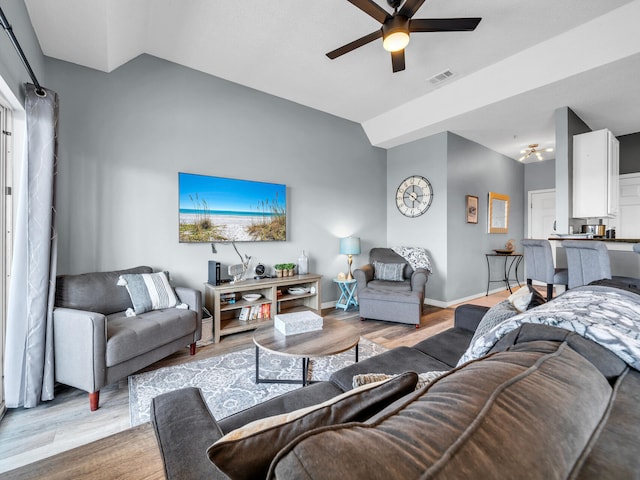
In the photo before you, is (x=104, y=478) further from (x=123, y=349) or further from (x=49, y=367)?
(x=49, y=367)

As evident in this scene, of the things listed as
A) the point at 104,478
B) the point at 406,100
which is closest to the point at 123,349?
the point at 104,478

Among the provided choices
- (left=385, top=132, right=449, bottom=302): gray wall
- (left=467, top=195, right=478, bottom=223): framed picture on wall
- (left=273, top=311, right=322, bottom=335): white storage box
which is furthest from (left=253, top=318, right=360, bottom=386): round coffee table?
(left=467, top=195, right=478, bottom=223): framed picture on wall

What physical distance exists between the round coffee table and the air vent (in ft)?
10.0

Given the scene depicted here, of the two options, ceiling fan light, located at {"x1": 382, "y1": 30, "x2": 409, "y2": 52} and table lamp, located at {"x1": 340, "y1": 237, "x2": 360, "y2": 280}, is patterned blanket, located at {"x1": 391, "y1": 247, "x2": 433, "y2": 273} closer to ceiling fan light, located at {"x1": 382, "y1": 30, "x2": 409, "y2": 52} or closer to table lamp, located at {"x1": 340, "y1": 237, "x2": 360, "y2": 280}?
table lamp, located at {"x1": 340, "y1": 237, "x2": 360, "y2": 280}

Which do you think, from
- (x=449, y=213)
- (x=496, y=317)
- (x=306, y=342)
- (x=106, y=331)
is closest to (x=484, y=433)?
(x=496, y=317)

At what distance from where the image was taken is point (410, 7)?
193 centimetres

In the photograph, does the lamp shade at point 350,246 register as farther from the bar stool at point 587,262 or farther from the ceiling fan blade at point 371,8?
the ceiling fan blade at point 371,8

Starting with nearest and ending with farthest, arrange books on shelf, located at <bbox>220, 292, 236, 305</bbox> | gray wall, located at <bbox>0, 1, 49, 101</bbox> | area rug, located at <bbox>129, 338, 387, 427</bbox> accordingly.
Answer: gray wall, located at <bbox>0, 1, 49, 101</bbox>, area rug, located at <bbox>129, 338, 387, 427</bbox>, books on shelf, located at <bbox>220, 292, 236, 305</bbox>

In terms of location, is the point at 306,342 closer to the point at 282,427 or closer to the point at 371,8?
the point at 282,427

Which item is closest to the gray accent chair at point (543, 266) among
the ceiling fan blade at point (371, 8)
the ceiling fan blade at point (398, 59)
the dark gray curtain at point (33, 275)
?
the ceiling fan blade at point (398, 59)

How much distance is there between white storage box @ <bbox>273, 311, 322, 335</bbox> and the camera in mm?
1997

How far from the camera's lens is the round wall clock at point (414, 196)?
4371 mm

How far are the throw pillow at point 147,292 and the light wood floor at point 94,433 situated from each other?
490mm

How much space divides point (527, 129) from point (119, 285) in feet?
17.9
